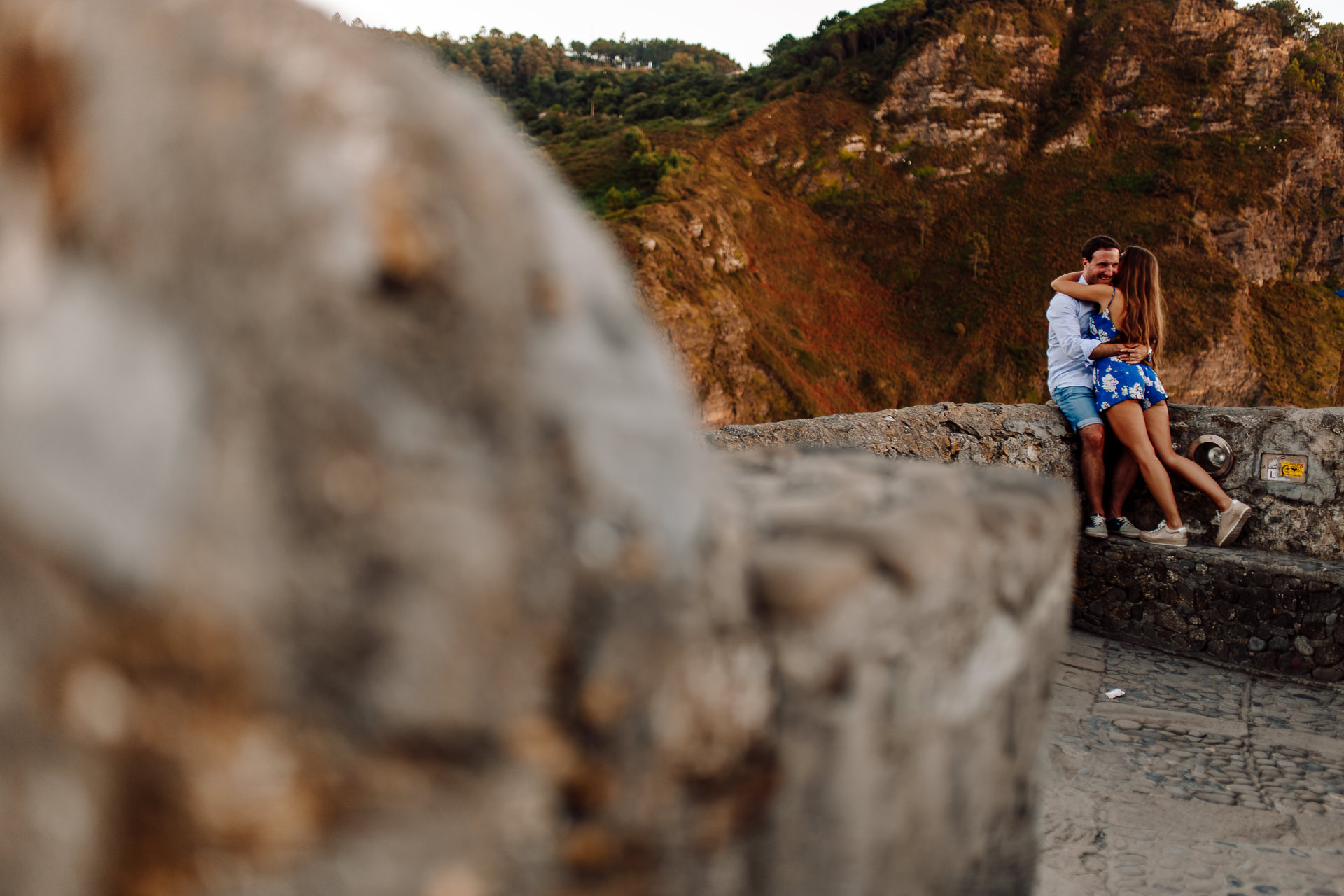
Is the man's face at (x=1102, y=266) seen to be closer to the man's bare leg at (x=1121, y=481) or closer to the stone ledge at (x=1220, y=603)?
the man's bare leg at (x=1121, y=481)

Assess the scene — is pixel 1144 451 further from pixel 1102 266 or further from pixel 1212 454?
pixel 1102 266

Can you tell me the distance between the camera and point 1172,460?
12.1ft

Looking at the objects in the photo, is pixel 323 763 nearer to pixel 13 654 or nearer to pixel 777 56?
pixel 13 654

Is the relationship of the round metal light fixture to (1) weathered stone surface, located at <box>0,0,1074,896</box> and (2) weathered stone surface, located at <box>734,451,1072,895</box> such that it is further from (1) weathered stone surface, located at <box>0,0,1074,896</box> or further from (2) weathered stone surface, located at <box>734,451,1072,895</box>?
(1) weathered stone surface, located at <box>0,0,1074,896</box>

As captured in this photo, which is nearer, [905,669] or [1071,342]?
[905,669]

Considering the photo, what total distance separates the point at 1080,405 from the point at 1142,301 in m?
0.54

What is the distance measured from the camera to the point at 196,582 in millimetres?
497

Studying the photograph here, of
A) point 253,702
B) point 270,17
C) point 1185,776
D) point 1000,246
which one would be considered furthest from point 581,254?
point 1000,246

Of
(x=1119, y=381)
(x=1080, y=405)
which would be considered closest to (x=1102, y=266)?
(x=1119, y=381)

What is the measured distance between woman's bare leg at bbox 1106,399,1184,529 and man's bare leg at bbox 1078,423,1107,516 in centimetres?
8

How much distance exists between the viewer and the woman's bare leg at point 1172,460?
3613mm

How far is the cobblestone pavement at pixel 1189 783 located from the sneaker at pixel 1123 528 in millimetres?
601

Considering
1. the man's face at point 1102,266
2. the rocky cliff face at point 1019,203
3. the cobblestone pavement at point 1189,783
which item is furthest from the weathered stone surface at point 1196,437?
the rocky cliff face at point 1019,203

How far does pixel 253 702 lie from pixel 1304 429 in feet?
14.8
